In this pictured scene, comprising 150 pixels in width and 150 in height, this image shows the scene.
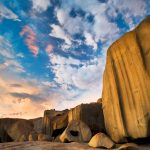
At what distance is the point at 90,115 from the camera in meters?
21.1

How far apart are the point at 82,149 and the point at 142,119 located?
3.16 meters

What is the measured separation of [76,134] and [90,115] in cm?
686

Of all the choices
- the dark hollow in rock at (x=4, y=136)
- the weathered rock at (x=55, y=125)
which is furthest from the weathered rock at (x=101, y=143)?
the dark hollow in rock at (x=4, y=136)

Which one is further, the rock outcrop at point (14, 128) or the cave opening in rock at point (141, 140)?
the rock outcrop at point (14, 128)

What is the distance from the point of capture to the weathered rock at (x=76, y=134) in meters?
13.7

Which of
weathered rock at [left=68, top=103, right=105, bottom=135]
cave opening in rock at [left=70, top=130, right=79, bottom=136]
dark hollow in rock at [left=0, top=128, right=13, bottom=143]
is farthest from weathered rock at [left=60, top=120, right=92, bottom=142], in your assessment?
dark hollow in rock at [left=0, top=128, right=13, bottom=143]

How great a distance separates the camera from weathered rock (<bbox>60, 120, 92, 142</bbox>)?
1368 centimetres

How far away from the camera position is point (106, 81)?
14.2 meters

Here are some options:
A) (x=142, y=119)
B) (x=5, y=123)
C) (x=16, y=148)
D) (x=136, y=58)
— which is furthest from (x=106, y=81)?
(x=5, y=123)

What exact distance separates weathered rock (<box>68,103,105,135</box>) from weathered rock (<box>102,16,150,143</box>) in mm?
6307

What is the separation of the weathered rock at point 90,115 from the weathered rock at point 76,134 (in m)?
4.98

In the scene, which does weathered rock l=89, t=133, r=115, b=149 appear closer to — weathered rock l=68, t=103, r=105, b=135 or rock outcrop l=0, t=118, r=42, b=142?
weathered rock l=68, t=103, r=105, b=135

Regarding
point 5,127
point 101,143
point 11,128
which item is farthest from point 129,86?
point 5,127

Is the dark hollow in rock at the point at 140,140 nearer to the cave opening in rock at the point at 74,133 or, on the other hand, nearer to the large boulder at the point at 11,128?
the cave opening in rock at the point at 74,133
